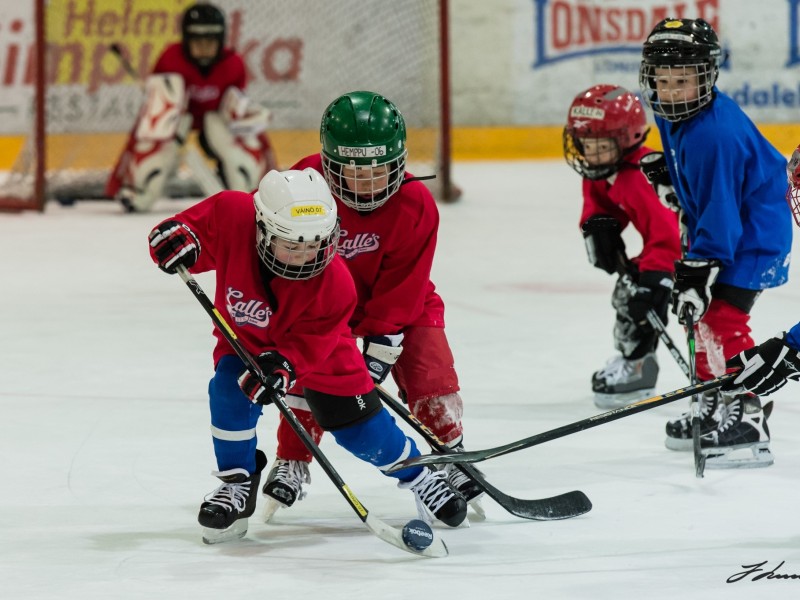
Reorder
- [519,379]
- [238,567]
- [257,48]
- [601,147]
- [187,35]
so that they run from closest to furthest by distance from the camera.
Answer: [238,567], [601,147], [519,379], [187,35], [257,48]

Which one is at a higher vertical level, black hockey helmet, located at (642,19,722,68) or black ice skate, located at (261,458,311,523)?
black hockey helmet, located at (642,19,722,68)

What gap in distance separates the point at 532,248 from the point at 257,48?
10.7 feet

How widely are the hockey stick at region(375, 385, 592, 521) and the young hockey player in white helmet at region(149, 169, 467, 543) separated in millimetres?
74

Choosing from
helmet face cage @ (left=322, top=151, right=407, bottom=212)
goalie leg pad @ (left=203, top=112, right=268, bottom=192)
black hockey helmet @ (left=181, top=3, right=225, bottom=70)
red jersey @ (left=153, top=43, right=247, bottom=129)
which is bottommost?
helmet face cage @ (left=322, top=151, right=407, bottom=212)

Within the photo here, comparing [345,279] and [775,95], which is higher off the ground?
[775,95]

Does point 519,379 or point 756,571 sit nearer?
point 756,571

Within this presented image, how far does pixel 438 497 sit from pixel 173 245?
0.68 metres

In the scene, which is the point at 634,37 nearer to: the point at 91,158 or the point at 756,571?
the point at 91,158

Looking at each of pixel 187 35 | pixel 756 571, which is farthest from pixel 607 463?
pixel 187 35

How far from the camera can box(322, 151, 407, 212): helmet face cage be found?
273 centimetres

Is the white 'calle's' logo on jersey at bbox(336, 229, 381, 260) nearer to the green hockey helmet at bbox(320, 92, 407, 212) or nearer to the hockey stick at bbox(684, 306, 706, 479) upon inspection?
the green hockey helmet at bbox(320, 92, 407, 212)

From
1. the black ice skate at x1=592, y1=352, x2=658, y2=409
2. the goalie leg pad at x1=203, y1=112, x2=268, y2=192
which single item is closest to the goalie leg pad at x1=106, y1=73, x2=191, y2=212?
the goalie leg pad at x1=203, y1=112, x2=268, y2=192

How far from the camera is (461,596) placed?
2.23 m

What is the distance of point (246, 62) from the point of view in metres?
9.05
